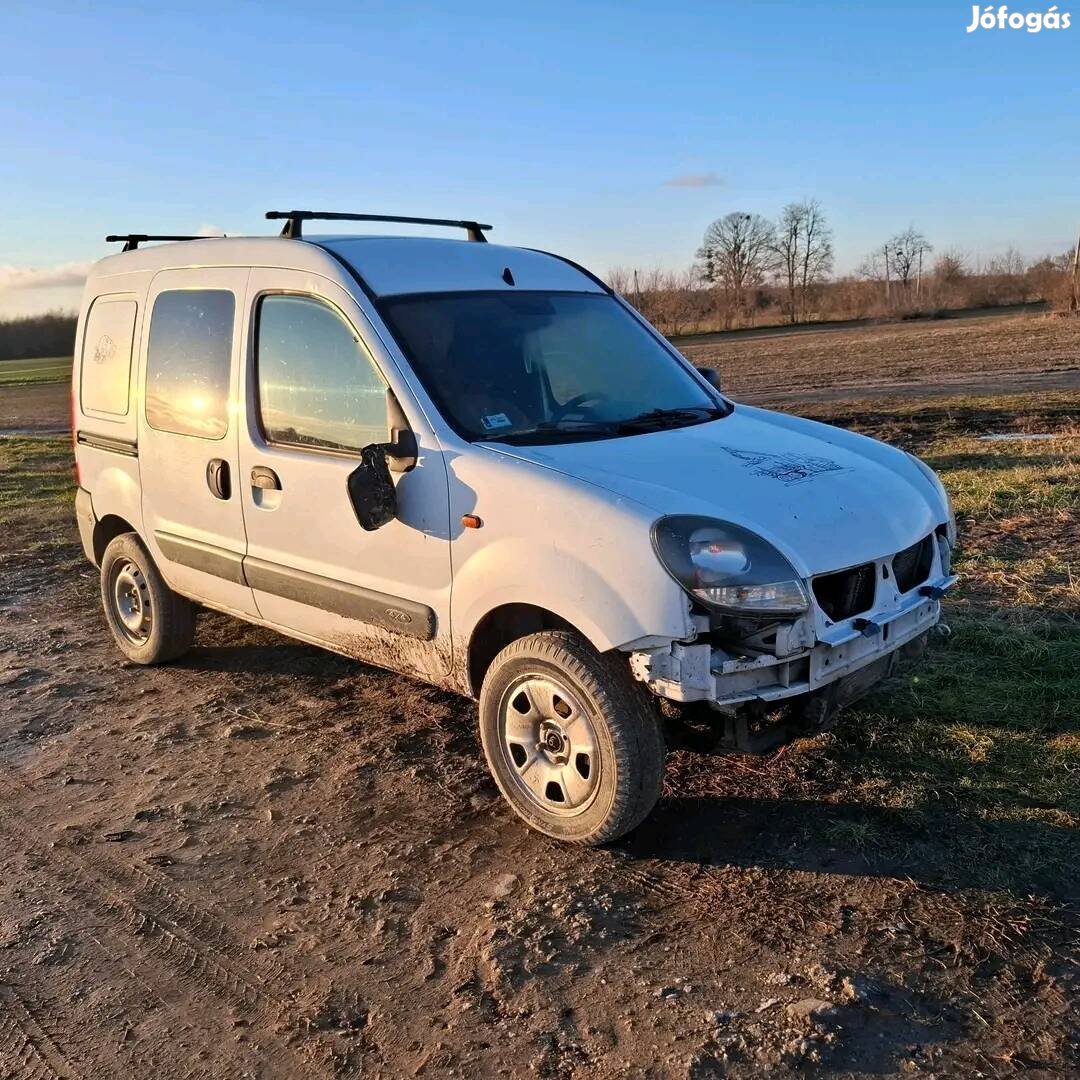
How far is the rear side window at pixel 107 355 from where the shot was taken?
5.49 m

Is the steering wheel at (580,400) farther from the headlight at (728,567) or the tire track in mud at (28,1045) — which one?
the tire track in mud at (28,1045)

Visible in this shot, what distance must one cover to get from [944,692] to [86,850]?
12.0ft

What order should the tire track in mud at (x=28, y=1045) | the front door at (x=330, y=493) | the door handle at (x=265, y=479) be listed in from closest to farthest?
1. the tire track in mud at (x=28, y=1045)
2. the front door at (x=330, y=493)
3. the door handle at (x=265, y=479)

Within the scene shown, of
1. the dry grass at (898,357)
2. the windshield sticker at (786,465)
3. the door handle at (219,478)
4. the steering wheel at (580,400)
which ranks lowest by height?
the door handle at (219,478)

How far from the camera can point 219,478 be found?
4777mm

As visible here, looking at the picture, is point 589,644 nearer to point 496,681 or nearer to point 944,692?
point 496,681

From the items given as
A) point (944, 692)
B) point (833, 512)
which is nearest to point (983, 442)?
point (944, 692)

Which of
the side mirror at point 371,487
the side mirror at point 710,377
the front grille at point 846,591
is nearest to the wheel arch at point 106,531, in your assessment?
the side mirror at point 371,487

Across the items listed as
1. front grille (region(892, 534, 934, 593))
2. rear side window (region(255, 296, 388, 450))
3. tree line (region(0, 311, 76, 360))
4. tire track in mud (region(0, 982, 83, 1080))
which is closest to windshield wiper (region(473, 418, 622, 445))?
rear side window (region(255, 296, 388, 450))

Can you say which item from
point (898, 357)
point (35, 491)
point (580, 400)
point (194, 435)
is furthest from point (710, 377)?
point (898, 357)

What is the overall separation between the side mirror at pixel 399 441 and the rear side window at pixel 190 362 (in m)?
1.16

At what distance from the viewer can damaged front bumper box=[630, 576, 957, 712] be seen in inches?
126

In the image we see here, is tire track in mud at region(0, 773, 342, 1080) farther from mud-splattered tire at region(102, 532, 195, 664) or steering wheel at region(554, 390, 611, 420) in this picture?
steering wheel at region(554, 390, 611, 420)

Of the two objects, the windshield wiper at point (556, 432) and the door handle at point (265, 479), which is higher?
the windshield wiper at point (556, 432)
